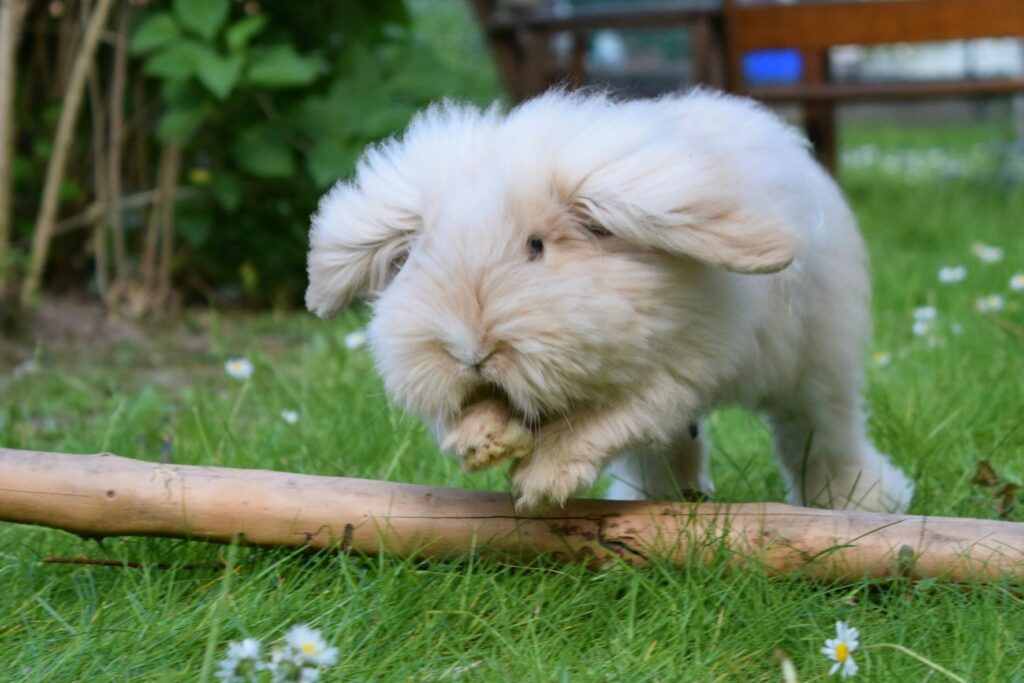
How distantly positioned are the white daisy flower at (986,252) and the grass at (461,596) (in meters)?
1.63

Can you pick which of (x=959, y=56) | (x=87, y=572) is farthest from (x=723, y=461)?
(x=959, y=56)

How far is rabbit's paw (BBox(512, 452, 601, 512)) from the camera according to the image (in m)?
2.31

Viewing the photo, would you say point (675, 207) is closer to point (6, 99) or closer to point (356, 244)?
point (356, 244)

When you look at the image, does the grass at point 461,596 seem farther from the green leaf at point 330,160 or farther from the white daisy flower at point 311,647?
the green leaf at point 330,160

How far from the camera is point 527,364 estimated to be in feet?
7.02

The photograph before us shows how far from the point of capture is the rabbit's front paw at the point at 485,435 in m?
2.25

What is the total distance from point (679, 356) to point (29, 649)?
137 cm

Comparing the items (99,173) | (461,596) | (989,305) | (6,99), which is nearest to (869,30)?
(989,305)

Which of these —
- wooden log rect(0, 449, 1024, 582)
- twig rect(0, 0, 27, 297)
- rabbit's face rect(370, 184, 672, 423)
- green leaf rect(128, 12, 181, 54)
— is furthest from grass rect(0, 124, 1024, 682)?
green leaf rect(128, 12, 181, 54)

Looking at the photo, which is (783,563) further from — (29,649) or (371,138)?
(371,138)

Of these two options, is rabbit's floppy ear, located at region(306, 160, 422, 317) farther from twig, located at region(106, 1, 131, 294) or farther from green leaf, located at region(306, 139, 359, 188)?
twig, located at region(106, 1, 131, 294)

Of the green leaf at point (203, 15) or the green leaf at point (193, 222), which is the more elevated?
the green leaf at point (203, 15)

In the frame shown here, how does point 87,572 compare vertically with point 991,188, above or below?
above

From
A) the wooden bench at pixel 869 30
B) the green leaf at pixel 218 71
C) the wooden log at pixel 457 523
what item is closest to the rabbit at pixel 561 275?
the wooden log at pixel 457 523
